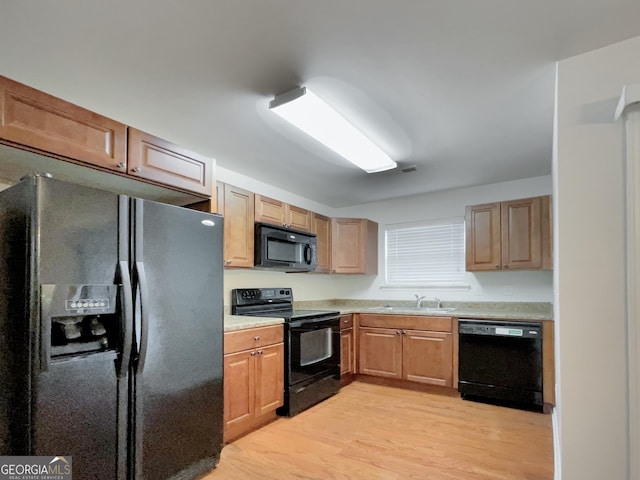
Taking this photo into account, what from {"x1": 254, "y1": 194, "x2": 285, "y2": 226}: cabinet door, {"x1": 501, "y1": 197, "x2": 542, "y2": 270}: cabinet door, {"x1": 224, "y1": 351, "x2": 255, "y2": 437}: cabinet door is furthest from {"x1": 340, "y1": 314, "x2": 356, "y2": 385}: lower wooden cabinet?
{"x1": 501, "y1": 197, "x2": 542, "y2": 270}: cabinet door

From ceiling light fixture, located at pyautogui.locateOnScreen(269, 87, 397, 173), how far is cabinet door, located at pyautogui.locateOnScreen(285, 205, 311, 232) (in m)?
1.07

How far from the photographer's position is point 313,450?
257 cm

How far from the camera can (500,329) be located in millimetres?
3477

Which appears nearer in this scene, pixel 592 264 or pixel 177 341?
pixel 592 264

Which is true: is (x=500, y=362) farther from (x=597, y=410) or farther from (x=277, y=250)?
(x=277, y=250)

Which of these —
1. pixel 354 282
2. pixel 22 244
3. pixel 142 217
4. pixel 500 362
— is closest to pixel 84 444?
pixel 22 244

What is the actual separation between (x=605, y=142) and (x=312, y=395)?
2928 mm

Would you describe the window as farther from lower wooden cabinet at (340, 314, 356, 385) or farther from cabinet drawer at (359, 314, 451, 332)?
lower wooden cabinet at (340, 314, 356, 385)

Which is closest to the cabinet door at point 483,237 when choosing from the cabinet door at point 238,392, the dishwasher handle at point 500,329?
the dishwasher handle at point 500,329

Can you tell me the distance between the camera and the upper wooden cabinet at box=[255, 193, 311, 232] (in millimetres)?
3569

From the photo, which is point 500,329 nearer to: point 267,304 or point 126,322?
point 267,304

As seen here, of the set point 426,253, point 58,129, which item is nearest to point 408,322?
point 426,253

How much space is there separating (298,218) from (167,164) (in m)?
1.98

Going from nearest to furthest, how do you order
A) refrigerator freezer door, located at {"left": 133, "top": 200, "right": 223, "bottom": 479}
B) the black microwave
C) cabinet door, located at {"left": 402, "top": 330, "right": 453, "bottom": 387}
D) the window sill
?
refrigerator freezer door, located at {"left": 133, "top": 200, "right": 223, "bottom": 479}
the black microwave
cabinet door, located at {"left": 402, "top": 330, "right": 453, "bottom": 387}
the window sill
